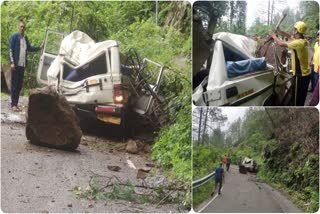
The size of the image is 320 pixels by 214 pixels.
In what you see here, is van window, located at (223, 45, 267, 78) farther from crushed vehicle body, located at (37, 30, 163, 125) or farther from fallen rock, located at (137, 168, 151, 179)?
fallen rock, located at (137, 168, 151, 179)

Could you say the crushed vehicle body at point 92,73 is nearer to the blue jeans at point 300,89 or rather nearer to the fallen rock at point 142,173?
the fallen rock at point 142,173

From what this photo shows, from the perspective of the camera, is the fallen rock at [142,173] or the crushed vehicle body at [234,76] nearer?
the crushed vehicle body at [234,76]

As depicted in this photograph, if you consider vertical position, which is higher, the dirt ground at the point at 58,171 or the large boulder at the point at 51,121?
the large boulder at the point at 51,121

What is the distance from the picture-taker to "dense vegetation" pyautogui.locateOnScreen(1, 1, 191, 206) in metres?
3.98

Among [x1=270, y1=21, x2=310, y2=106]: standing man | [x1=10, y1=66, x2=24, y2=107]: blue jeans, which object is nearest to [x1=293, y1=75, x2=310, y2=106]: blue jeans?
[x1=270, y1=21, x2=310, y2=106]: standing man

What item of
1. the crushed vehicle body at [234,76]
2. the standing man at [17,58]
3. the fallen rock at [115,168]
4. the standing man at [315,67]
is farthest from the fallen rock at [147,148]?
the standing man at [315,67]

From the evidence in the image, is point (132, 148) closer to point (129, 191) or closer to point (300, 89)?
point (129, 191)

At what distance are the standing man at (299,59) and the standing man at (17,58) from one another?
5.22ft

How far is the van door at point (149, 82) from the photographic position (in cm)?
401

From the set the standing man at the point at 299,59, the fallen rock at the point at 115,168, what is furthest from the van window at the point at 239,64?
the fallen rock at the point at 115,168

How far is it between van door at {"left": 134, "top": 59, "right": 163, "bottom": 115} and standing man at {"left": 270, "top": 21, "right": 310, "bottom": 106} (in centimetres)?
77

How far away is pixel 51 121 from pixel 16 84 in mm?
326

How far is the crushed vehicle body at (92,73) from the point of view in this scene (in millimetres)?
4004

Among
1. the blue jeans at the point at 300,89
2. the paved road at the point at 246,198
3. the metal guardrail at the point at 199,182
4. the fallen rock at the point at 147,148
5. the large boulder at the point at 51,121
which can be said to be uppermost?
the blue jeans at the point at 300,89
